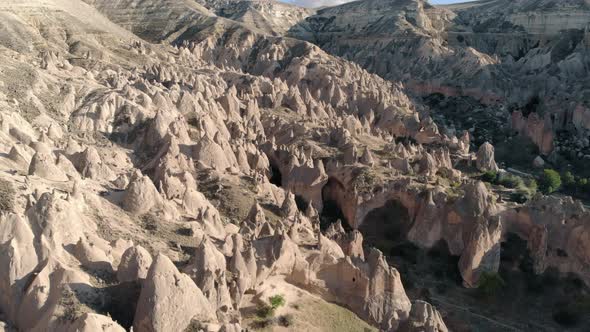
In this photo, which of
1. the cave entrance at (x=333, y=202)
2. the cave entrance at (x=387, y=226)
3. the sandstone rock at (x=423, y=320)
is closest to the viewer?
the sandstone rock at (x=423, y=320)

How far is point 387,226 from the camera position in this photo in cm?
3794

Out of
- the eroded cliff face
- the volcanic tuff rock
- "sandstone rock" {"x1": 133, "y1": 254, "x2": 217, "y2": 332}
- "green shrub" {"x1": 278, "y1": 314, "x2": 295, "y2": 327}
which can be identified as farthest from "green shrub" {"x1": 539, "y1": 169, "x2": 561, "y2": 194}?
"sandstone rock" {"x1": 133, "y1": 254, "x2": 217, "y2": 332}

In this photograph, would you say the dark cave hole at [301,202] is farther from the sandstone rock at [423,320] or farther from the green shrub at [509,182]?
the sandstone rock at [423,320]

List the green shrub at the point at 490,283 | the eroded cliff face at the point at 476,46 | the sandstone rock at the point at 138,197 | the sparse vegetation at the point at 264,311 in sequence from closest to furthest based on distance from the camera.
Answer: the sparse vegetation at the point at 264,311 → the sandstone rock at the point at 138,197 → the green shrub at the point at 490,283 → the eroded cliff face at the point at 476,46

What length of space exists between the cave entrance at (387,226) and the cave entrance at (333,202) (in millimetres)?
1692

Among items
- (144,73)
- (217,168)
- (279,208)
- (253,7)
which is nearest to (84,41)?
(144,73)

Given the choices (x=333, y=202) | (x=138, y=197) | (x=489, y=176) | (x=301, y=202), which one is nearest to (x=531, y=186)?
(x=489, y=176)

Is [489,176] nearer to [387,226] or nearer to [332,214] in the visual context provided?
[387,226]

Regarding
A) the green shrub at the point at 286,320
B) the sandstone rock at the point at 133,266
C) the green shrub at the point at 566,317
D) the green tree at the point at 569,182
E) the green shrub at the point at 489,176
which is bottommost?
the green shrub at the point at 566,317

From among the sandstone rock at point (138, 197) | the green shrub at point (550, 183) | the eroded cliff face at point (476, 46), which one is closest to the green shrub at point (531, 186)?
the green shrub at point (550, 183)

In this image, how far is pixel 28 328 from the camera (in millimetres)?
15047

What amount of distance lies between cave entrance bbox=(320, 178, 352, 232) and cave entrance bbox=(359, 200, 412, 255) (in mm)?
1692

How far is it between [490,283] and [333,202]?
47.4 ft

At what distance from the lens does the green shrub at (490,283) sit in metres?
30.6
